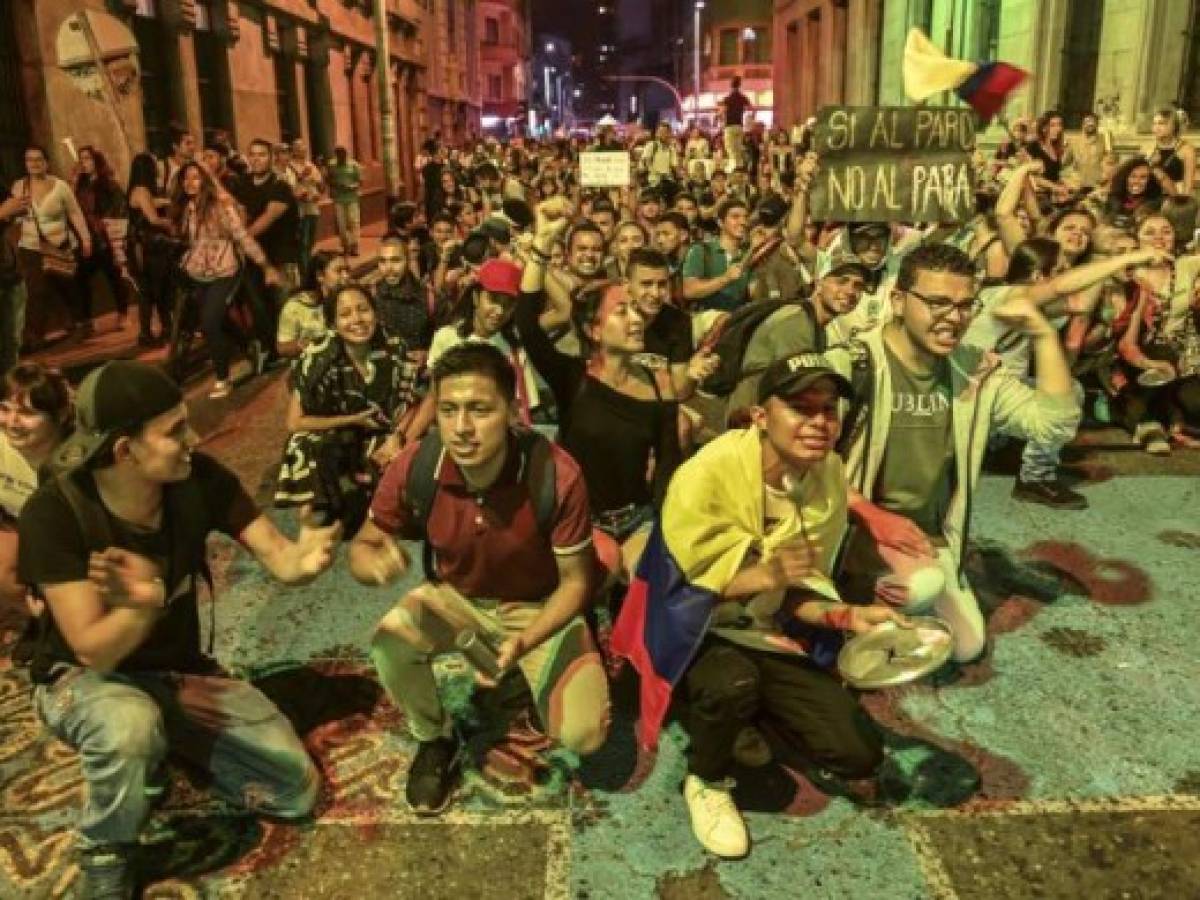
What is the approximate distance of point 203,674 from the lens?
348 cm

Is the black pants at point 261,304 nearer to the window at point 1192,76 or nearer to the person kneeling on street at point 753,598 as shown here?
the person kneeling on street at point 753,598

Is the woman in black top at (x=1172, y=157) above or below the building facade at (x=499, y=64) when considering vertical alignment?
below

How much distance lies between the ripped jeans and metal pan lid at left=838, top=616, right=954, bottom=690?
1.78 metres

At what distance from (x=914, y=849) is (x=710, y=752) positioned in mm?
682

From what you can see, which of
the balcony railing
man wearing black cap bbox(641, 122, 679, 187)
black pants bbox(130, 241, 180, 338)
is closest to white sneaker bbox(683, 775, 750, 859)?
black pants bbox(130, 241, 180, 338)

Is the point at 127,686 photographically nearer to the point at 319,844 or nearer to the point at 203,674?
the point at 203,674

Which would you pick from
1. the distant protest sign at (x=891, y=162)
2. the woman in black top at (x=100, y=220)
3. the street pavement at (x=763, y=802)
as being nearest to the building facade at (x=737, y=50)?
the woman in black top at (x=100, y=220)

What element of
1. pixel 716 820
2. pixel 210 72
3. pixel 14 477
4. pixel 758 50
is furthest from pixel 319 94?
pixel 758 50

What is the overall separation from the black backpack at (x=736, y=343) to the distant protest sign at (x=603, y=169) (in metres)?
8.31

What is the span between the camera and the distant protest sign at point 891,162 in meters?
5.84

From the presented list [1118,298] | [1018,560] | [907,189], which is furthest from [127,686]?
[1118,298]

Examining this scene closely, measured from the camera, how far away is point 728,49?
3167 inches

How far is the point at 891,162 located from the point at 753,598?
3.35 metres

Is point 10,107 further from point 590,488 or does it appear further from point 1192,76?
point 1192,76
